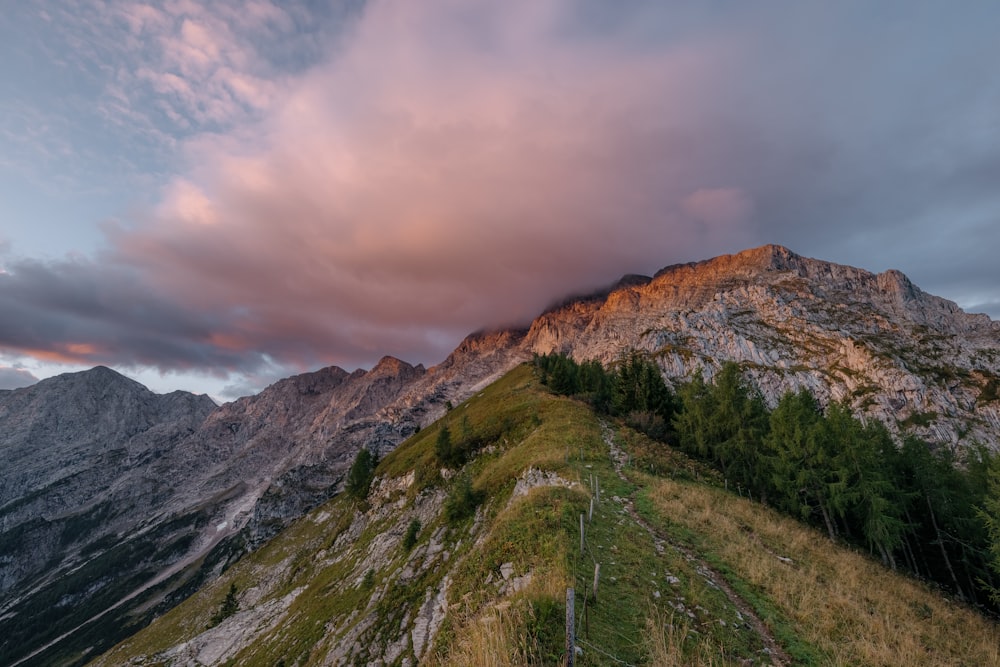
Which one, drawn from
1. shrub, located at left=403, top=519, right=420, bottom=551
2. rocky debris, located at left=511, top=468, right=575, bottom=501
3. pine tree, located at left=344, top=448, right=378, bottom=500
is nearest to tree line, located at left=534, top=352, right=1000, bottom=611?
rocky debris, located at left=511, top=468, right=575, bottom=501

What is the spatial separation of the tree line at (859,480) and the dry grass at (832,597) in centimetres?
1373

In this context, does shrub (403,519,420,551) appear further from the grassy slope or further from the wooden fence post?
the wooden fence post

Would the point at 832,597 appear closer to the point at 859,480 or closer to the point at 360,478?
the point at 859,480

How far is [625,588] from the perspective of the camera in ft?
46.6

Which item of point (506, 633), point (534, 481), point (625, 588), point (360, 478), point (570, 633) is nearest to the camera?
point (570, 633)

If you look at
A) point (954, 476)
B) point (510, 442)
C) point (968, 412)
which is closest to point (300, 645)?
point (510, 442)

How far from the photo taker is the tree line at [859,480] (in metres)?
34.8

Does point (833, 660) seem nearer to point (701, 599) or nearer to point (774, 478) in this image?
point (701, 599)

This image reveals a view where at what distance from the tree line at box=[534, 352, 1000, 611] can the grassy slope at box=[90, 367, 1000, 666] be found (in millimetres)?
8535

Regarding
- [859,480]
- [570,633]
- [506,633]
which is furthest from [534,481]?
[859,480]

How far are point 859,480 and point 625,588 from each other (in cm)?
3469

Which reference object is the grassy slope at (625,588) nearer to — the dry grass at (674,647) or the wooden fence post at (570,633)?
the dry grass at (674,647)

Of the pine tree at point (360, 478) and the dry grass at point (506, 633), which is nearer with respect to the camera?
the dry grass at point (506, 633)

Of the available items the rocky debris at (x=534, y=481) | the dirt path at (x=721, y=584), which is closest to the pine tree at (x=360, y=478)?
the rocky debris at (x=534, y=481)
